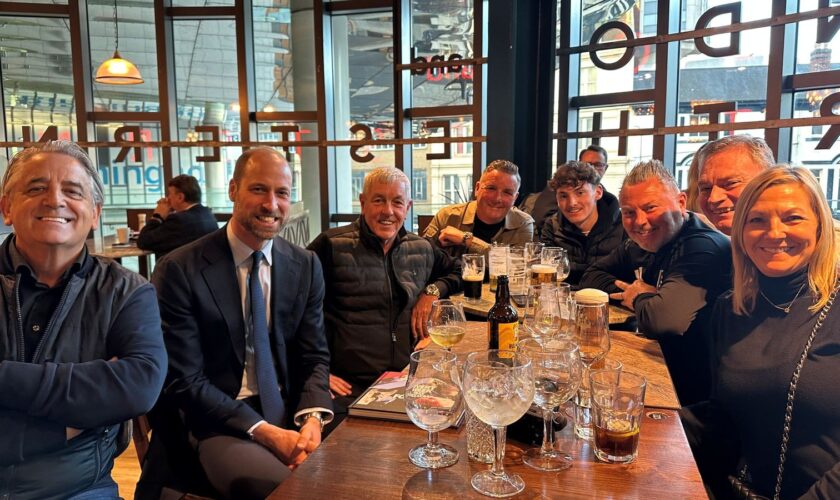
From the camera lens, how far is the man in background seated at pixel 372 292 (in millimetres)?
2596

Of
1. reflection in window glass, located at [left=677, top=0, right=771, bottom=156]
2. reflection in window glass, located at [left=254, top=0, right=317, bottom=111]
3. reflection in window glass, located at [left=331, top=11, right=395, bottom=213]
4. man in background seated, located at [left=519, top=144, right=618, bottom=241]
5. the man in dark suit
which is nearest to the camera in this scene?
the man in dark suit

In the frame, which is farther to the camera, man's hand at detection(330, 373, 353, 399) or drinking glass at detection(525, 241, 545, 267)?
drinking glass at detection(525, 241, 545, 267)

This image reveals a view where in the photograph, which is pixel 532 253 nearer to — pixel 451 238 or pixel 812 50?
pixel 451 238

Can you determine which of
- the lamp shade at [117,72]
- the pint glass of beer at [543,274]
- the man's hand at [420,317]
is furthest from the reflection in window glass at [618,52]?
the lamp shade at [117,72]

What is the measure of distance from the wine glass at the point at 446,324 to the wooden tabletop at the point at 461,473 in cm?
42

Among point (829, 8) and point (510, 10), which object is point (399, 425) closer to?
point (829, 8)

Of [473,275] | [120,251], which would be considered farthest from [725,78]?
[120,251]

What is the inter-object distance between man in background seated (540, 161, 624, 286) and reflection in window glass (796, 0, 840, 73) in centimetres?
160

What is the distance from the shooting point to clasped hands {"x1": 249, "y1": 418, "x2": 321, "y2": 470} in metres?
1.77

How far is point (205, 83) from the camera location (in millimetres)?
6000

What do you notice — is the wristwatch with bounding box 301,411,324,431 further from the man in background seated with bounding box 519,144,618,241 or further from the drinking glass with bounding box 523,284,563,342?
the man in background seated with bounding box 519,144,618,241

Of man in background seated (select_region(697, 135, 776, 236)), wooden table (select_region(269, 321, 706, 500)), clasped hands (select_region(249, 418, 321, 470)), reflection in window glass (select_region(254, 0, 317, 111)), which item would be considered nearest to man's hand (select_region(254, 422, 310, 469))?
clasped hands (select_region(249, 418, 321, 470))

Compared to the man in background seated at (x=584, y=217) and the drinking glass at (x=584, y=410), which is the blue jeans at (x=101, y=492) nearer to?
the drinking glass at (x=584, y=410)

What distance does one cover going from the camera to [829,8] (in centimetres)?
340
